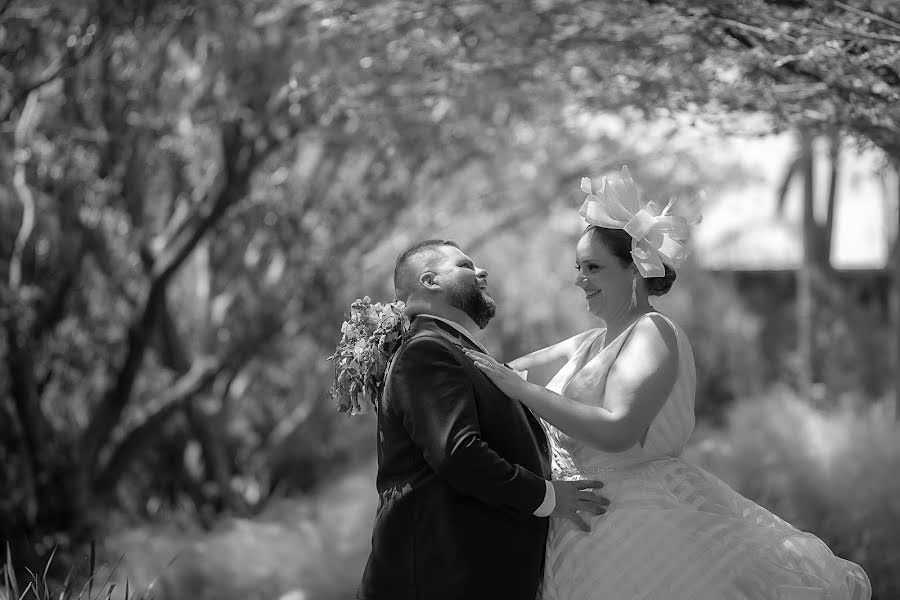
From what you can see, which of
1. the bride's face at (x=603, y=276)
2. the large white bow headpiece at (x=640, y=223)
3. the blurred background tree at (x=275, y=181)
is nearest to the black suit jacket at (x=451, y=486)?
the bride's face at (x=603, y=276)

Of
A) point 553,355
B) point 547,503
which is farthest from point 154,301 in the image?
point 547,503

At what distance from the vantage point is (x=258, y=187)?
9945mm

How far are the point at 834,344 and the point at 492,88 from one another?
1072cm

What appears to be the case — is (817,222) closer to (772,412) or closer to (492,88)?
(772,412)

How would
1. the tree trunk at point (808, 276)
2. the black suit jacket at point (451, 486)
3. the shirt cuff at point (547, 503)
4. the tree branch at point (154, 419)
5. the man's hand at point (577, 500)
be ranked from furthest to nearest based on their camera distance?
1. the tree trunk at point (808, 276)
2. the tree branch at point (154, 419)
3. the man's hand at point (577, 500)
4. the shirt cuff at point (547, 503)
5. the black suit jacket at point (451, 486)

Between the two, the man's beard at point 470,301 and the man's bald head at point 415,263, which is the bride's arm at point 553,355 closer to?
the man's beard at point 470,301

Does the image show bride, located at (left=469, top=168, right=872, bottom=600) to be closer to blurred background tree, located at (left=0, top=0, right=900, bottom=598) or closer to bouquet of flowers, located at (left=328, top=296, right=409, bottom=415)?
bouquet of flowers, located at (left=328, top=296, right=409, bottom=415)

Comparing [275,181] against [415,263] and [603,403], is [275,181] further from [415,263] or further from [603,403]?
[603,403]

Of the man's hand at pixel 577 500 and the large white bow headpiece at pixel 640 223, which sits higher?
the large white bow headpiece at pixel 640 223

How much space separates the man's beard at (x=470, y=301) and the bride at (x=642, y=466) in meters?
0.23

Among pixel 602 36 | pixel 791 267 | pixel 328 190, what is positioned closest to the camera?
pixel 602 36

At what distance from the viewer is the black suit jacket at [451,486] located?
10.5 feet

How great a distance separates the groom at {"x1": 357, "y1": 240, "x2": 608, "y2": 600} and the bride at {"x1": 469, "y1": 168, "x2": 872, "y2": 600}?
0.36 feet

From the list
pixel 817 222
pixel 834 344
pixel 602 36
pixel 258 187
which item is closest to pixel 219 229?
pixel 258 187
